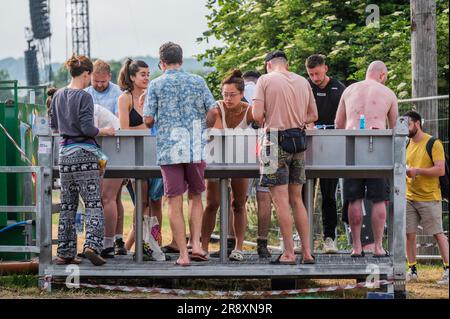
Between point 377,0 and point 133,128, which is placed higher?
point 377,0

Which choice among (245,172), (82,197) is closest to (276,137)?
(245,172)

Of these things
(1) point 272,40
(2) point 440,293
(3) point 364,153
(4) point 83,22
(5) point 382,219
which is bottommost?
(2) point 440,293

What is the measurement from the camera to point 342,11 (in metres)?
18.7

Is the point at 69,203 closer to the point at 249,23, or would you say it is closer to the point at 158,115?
the point at 158,115

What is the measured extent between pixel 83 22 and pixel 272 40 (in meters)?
46.2

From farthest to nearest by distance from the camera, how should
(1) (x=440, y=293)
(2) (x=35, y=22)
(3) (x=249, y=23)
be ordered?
(2) (x=35, y=22) < (3) (x=249, y=23) < (1) (x=440, y=293)

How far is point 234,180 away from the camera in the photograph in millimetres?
10383

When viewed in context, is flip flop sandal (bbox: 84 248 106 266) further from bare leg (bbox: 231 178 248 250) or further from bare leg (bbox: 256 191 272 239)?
bare leg (bbox: 256 191 272 239)

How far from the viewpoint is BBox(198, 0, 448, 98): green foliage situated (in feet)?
53.8

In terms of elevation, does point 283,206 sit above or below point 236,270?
above

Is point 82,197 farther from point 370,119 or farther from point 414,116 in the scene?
point 414,116

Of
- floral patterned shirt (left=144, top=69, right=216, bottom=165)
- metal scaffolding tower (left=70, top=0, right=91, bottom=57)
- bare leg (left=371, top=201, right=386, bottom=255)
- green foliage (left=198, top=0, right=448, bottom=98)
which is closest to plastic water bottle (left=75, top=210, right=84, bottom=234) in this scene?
floral patterned shirt (left=144, top=69, right=216, bottom=165)

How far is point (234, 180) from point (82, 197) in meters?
1.59
